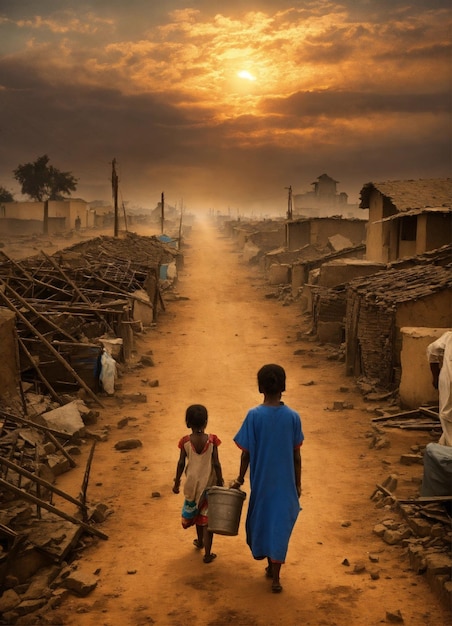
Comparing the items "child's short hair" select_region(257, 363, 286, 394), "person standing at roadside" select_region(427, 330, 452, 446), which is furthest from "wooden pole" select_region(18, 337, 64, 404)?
"child's short hair" select_region(257, 363, 286, 394)

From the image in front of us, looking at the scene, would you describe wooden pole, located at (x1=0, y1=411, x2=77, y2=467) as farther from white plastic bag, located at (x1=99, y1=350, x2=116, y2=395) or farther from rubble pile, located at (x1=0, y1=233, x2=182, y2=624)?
white plastic bag, located at (x1=99, y1=350, x2=116, y2=395)

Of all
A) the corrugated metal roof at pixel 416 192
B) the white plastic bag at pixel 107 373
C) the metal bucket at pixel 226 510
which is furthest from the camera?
the corrugated metal roof at pixel 416 192

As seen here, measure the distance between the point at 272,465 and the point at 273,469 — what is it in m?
0.03

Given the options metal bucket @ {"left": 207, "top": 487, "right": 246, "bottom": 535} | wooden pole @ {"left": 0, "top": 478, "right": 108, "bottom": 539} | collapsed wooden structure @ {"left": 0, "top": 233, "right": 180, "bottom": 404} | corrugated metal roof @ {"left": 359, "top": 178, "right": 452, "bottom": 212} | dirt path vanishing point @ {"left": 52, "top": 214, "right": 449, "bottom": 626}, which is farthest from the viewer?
corrugated metal roof @ {"left": 359, "top": 178, "right": 452, "bottom": 212}

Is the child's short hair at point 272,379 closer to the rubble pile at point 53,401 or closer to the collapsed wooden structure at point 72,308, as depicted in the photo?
the rubble pile at point 53,401

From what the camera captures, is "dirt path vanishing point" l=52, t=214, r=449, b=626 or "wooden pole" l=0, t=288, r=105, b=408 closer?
"dirt path vanishing point" l=52, t=214, r=449, b=626

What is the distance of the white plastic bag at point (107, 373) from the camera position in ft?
38.6

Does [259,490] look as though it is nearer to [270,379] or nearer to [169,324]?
[270,379]

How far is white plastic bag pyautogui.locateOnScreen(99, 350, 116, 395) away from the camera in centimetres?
1177

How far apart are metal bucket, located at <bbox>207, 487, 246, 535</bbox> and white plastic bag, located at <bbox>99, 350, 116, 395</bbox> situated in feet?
23.4

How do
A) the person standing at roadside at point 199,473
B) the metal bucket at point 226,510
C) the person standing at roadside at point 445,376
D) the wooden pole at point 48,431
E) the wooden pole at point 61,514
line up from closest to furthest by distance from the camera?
1. the metal bucket at point 226,510
2. the person standing at roadside at point 199,473
3. the wooden pole at point 61,514
4. the person standing at roadside at point 445,376
5. the wooden pole at point 48,431

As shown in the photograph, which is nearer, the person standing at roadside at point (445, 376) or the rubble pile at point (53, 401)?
the rubble pile at point (53, 401)

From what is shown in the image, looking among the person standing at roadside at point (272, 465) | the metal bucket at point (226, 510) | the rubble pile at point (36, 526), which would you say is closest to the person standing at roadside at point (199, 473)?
the metal bucket at point (226, 510)

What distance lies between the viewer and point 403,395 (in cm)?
1025
